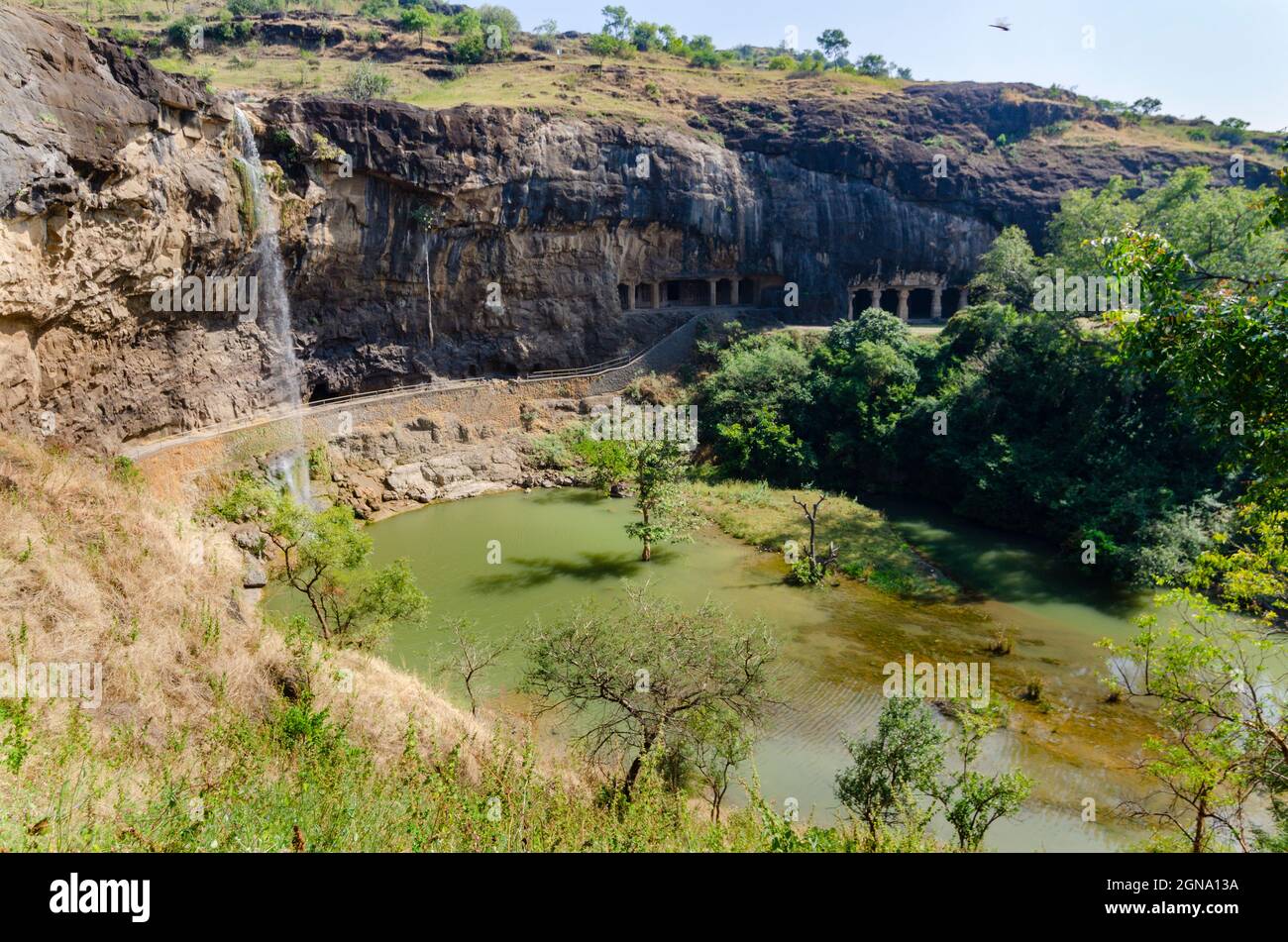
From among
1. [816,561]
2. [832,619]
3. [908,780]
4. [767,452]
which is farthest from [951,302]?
[908,780]

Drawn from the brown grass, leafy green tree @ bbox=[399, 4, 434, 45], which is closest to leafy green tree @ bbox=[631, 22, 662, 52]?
leafy green tree @ bbox=[399, 4, 434, 45]

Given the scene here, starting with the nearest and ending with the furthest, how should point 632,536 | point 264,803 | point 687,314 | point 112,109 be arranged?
1. point 264,803
2. point 112,109
3. point 632,536
4. point 687,314

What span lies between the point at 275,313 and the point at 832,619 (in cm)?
1981

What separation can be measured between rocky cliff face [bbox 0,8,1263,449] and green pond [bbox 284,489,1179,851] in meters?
7.57

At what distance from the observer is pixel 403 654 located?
1473 cm

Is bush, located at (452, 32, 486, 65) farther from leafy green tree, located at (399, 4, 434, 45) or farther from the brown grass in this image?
the brown grass

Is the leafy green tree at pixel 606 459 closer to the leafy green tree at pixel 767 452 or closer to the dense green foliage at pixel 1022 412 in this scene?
the leafy green tree at pixel 767 452

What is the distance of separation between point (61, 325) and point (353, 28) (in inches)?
1266

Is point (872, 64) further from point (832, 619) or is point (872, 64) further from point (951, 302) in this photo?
point (832, 619)

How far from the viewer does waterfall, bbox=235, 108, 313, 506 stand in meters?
22.2

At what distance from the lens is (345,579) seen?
48.3ft

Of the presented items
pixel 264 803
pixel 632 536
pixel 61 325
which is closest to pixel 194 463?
pixel 61 325

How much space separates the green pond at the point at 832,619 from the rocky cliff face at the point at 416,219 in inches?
298

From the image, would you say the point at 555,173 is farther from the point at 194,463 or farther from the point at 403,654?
the point at 403,654
